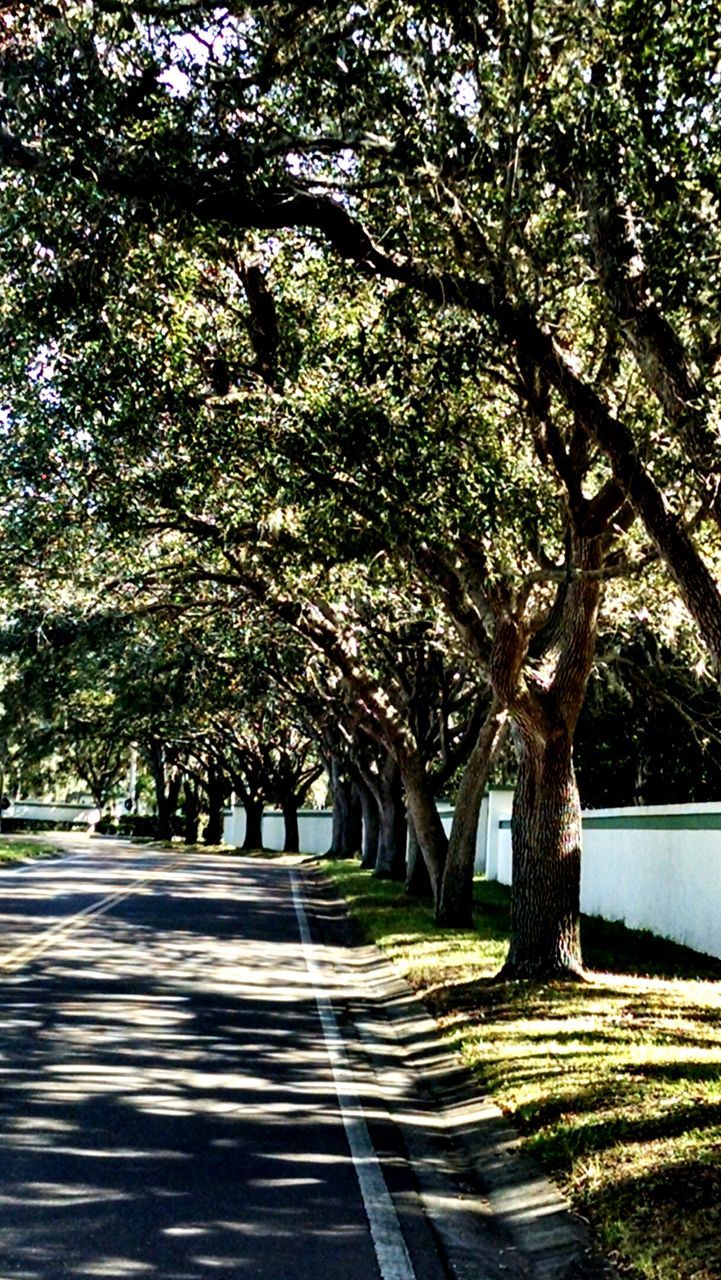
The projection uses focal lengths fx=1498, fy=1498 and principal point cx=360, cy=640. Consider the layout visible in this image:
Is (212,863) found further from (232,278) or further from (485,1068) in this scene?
(485,1068)

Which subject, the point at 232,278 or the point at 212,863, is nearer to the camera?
the point at 232,278

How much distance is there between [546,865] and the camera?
14828 millimetres

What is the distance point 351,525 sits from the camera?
47.6ft

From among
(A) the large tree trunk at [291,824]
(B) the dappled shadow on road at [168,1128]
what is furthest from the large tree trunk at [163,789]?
(B) the dappled shadow on road at [168,1128]

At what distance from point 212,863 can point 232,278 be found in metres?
34.0

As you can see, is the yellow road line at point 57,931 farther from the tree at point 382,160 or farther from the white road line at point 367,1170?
the tree at point 382,160

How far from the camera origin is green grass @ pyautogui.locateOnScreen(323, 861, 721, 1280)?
260 inches

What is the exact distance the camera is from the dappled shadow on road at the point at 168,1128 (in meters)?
6.32

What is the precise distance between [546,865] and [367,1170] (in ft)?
23.3

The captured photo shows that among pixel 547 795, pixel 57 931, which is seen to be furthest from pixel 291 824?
pixel 547 795

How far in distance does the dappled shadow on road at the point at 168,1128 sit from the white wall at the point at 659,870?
5282 mm

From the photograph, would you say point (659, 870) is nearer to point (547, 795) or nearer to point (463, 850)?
point (463, 850)

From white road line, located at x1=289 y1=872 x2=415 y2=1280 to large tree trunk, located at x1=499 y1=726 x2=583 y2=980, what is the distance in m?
2.15

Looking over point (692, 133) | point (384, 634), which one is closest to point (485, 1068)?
point (692, 133)
